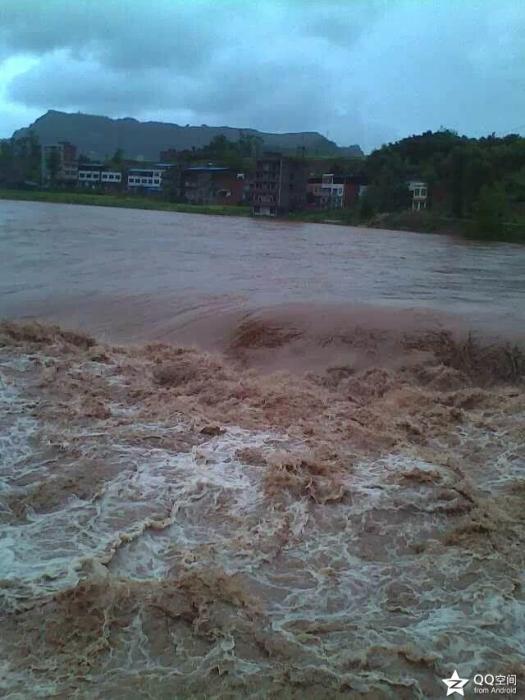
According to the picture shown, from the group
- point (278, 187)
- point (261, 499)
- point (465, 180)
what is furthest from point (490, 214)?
point (261, 499)

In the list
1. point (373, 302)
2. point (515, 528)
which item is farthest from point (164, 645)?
Result: point (373, 302)

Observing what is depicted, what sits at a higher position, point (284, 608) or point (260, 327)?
point (260, 327)

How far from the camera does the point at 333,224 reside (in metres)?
46.6

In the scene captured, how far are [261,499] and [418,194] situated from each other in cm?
4243

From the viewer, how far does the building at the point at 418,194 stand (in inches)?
1716

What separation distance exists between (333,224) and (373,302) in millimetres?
36898

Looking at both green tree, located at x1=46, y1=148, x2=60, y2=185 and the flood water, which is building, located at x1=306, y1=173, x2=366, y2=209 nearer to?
the flood water

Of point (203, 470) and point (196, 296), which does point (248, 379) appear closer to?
point (203, 470)

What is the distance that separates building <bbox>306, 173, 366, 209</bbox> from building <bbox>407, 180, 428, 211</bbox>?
17.3 ft

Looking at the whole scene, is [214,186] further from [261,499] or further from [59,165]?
[261,499]

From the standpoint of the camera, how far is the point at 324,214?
4959 centimetres

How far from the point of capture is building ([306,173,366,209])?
50531 millimetres

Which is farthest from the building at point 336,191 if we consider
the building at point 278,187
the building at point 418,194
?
the building at point 418,194

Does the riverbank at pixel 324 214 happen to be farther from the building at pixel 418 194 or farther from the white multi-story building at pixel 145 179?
the white multi-story building at pixel 145 179
